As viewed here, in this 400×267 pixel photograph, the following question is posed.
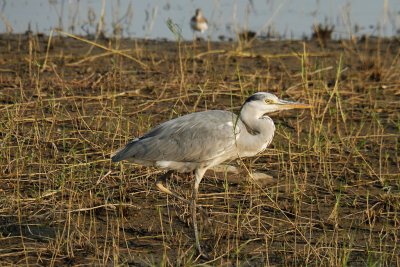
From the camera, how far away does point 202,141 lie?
655 cm

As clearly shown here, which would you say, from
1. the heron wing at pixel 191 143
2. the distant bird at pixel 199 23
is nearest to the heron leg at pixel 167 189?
the heron wing at pixel 191 143

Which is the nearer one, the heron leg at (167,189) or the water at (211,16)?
the heron leg at (167,189)

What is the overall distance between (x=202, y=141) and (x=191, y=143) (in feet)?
0.28

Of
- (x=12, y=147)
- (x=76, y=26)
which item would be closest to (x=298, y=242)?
(x=12, y=147)

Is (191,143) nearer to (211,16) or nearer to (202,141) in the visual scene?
(202,141)

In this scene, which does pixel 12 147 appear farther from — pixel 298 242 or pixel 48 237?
pixel 298 242

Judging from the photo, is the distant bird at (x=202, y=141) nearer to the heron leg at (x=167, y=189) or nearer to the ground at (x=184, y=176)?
the heron leg at (x=167, y=189)

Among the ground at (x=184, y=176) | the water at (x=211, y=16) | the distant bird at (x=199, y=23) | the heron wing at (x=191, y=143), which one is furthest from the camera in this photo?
the water at (x=211, y=16)

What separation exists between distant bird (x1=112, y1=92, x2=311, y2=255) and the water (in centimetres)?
685

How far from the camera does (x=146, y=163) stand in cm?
664

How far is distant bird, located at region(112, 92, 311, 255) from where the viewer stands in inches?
257

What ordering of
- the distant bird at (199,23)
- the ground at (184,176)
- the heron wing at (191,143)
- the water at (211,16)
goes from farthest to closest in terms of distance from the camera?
1. the water at (211,16)
2. the distant bird at (199,23)
3. the heron wing at (191,143)
4. the ground at (184,176)

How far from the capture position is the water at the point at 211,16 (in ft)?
47.2

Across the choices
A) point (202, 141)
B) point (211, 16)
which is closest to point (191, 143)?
→ point (202, 141)
